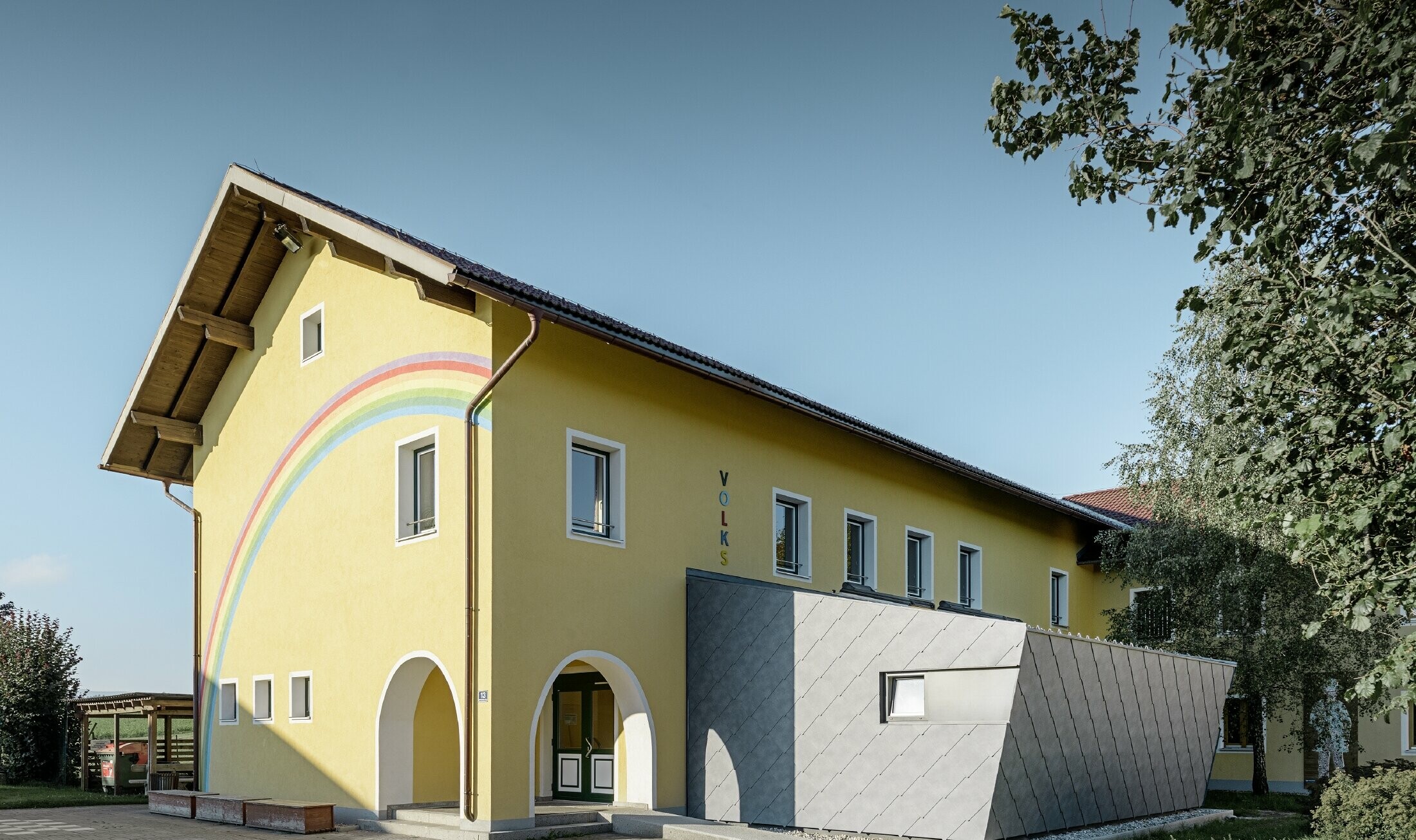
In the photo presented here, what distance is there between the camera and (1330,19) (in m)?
7.27

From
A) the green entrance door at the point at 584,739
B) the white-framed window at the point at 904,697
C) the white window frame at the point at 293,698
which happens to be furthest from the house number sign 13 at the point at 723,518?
the white window frame at the point at 293,698

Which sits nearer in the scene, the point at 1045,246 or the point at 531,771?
the point at 1045,246

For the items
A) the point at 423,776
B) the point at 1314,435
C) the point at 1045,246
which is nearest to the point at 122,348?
the point at 423,776

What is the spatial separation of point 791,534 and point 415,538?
20.1ft

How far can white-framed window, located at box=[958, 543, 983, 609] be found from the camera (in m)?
22.7

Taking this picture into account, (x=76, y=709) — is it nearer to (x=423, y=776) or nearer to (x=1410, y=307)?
(x=423, y=776)

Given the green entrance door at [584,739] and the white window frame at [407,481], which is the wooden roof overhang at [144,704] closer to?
the green entrance door at [584,739]

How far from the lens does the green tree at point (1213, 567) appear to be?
62.3 ft

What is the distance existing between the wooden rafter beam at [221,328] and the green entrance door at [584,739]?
283 inches

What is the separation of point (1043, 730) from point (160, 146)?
1320 centimetres

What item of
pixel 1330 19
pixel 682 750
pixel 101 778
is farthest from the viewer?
pixel 101 778

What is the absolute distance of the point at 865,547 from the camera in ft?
65.0

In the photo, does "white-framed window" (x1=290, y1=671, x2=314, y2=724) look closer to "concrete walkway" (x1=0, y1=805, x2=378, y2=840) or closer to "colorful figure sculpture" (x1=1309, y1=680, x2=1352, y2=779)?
"concrete walkway" (x1=0, y1=805, x2=378, y2=840)

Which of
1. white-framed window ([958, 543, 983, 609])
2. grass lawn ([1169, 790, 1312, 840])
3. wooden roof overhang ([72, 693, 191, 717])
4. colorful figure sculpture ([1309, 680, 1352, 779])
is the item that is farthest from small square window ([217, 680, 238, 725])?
colorful figure sculpture ([1309, 680, 1352, 779])
